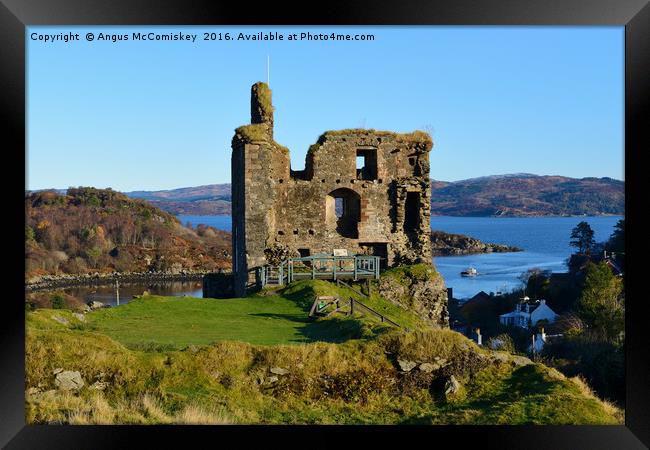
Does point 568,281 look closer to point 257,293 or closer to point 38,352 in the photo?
point 257,293

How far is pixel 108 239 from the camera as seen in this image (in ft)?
346

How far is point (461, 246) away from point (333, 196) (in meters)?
107

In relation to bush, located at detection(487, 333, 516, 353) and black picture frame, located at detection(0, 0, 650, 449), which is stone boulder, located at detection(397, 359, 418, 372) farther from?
bush, located at detection(487, 333, 516, 353)

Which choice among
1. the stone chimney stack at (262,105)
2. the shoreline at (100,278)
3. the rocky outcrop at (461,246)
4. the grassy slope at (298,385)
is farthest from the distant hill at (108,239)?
the grassy slope at (298,385)

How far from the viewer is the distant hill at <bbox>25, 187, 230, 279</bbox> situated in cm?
9550

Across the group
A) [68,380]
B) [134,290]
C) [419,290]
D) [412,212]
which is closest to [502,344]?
[412,212]

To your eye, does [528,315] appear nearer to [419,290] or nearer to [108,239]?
[419,290]

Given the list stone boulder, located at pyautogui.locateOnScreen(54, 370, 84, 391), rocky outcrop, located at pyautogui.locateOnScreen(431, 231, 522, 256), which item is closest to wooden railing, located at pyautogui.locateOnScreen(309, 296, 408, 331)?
stone boulder, located at pyautogui.locateOnScreen(54, 370, 84, 391)

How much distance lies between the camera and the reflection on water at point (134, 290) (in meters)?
80.2

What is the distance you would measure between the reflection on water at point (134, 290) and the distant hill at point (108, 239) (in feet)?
23.4

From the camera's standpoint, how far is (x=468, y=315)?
61.0 m

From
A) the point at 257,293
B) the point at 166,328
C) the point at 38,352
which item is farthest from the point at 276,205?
the point at 38,352

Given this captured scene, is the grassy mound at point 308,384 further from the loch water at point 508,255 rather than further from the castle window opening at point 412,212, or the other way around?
the loch water at point 508,255

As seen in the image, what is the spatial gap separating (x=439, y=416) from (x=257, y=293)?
427 inches
